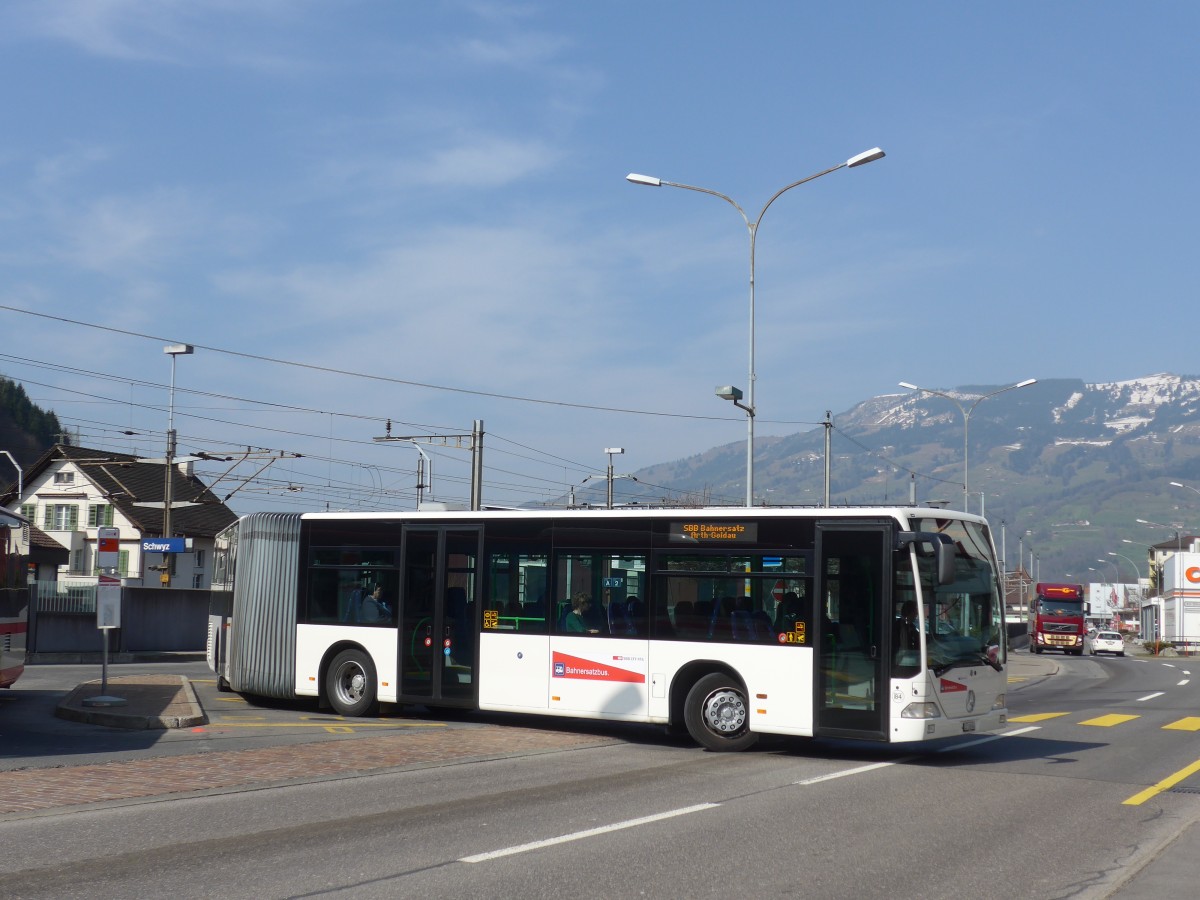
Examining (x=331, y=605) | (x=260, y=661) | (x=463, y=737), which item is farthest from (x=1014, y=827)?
(x=260, y=661)

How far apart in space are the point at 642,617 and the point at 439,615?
3.24 meters

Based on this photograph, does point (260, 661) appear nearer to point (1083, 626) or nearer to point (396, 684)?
point (396, 684)

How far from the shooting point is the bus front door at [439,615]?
677 inches

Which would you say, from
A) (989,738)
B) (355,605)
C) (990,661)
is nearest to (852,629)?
(990,661)

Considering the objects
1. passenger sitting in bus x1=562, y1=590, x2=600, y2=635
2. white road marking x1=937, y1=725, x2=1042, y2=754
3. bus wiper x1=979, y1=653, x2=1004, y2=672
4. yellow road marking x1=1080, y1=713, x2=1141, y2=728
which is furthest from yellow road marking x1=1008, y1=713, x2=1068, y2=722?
passenger sitting in bus x1=562, y1=590, x2=600, y2=635

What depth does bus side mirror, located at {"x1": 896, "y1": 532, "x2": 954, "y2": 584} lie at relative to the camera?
520 inches

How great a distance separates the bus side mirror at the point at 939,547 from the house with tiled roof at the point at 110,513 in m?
63.6

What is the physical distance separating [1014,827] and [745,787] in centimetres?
271

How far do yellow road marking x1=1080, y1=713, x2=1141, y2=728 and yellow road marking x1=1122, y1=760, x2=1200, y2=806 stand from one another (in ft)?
17.2

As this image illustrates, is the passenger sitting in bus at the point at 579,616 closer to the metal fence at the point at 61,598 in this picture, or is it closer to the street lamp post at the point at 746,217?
the street lamp post at the point at 746,217

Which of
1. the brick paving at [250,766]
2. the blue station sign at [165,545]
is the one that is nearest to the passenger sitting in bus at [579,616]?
the brick paving at [250,766]

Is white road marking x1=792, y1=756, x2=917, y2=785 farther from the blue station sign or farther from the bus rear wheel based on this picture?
the blue station sign

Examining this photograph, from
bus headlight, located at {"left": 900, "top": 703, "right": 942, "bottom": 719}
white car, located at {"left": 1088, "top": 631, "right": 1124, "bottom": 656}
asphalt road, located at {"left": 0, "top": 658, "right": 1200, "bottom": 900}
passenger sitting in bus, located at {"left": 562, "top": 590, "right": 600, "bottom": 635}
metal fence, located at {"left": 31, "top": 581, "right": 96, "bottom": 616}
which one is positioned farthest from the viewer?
white car, located at {"left": 1088, "top": 631, "right": 1124, "bottom": 656}

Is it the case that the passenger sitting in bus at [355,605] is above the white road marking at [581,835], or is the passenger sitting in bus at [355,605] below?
above
